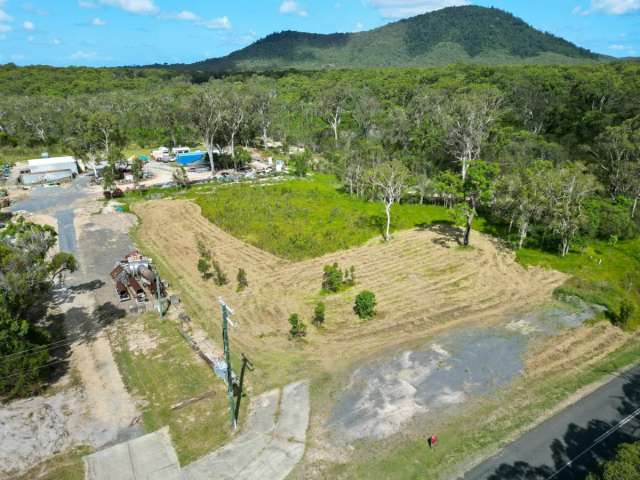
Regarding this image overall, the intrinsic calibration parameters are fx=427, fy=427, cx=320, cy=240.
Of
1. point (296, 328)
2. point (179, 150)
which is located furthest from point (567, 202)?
point (179, 150)

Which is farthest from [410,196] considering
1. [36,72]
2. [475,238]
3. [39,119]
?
[36,72]

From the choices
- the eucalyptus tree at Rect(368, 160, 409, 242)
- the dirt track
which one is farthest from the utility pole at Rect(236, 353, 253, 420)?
the eucalyptus tree at Rect(368, 160, 409, 242)

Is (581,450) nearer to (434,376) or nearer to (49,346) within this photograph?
(434,376)

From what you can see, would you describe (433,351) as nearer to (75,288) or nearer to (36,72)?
(75,288)

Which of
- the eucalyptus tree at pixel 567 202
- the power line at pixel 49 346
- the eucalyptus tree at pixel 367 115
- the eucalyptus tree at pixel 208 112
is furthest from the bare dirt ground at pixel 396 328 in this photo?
the eucalyptus tree at pixel 367 115

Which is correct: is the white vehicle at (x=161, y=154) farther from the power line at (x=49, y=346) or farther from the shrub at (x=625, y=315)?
the shrub at (x=625, y=315)
